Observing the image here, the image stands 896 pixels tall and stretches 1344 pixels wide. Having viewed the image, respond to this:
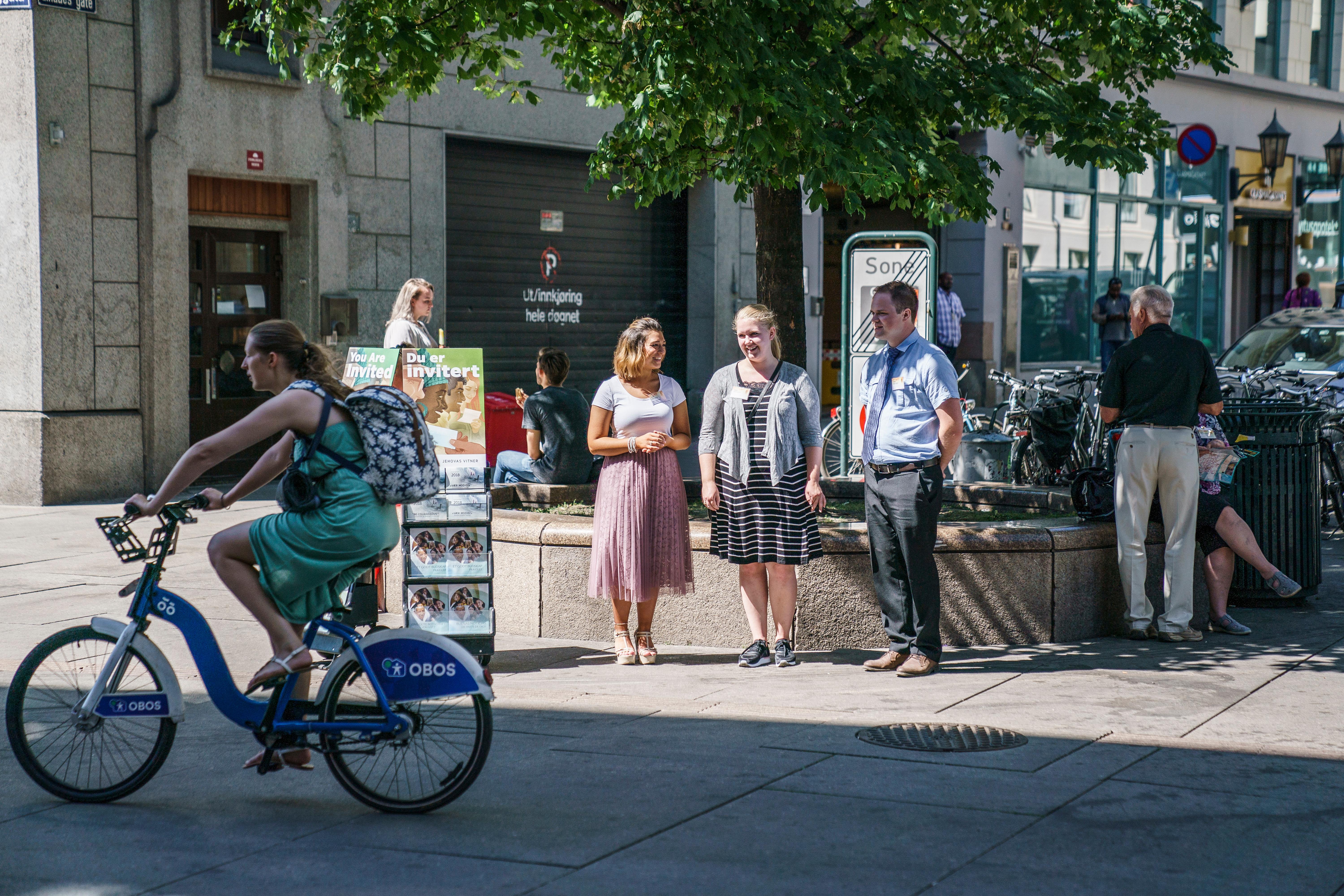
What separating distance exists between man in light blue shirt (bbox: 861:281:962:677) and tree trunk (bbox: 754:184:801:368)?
213 centimetres

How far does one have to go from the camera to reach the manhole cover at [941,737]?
569 cm

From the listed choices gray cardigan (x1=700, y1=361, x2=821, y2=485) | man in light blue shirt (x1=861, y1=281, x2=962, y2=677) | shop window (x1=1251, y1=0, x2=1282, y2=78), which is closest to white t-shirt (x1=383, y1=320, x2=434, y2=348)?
gray cardigan (x1=700, y1=361, x2=821, y2=485)

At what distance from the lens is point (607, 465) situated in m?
7.47

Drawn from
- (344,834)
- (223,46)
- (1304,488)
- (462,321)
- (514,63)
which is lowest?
(344,834)

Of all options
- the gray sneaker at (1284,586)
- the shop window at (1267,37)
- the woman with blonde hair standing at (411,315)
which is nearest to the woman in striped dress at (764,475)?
the woman with blonde hair standing at (411,315)

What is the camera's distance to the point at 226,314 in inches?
551

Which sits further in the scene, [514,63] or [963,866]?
[514,63]

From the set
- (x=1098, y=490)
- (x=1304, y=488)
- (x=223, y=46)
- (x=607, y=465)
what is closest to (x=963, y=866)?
(x=607, y=465)

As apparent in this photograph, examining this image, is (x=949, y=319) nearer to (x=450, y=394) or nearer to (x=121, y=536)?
(x=450, y=394)

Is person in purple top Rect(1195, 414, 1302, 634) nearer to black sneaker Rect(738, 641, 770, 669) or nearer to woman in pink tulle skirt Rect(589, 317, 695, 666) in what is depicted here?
black sneaker Rect(738, 641, 770, 669)

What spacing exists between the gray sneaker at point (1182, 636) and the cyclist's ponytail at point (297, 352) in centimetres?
471

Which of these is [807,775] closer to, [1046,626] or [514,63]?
[1046,626]

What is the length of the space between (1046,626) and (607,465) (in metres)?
2.47

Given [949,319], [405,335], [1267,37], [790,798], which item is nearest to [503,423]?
[405,335]
